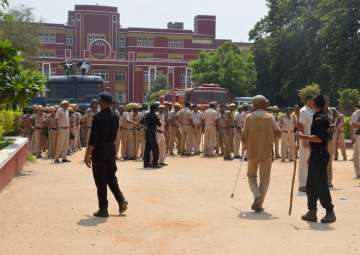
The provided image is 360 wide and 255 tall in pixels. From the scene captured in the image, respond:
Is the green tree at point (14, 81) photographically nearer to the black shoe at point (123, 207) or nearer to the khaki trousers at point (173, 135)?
the black shoe at point (123, 207)

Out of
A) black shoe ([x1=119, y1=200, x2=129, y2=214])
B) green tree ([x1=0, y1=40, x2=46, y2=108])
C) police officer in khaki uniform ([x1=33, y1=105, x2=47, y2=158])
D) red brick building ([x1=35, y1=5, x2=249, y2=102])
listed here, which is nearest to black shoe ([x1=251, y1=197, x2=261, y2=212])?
black shoe ([x1=119, y1=200, x2=129, y2=214])

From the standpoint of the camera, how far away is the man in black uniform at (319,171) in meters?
9.05

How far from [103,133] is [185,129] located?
40.5ft

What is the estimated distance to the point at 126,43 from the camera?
9038 cm

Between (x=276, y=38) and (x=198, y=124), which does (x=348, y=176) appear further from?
(x=276, y=38)

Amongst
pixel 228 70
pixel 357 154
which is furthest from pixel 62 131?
pixel 228 70

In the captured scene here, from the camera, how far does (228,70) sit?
6644 cm

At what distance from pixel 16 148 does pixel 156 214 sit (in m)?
5.68

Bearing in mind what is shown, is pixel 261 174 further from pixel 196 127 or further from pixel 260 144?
pixel 196 127

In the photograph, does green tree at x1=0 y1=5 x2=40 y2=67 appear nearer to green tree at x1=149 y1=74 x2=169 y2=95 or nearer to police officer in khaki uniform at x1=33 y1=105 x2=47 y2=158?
green tree at x1=149 y1=74 x2=169 y2=95

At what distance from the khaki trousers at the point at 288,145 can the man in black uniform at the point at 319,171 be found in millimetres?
10420

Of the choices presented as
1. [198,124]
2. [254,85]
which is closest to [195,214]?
[198,124]

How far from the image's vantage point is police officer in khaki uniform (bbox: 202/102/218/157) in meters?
21.0

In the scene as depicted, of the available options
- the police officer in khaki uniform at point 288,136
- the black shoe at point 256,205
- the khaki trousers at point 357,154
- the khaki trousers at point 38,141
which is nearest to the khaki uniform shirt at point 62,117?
the khaki trousers at point 38,141
